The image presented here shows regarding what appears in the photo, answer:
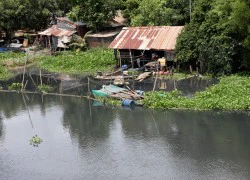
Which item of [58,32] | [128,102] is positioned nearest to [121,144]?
[128,102]

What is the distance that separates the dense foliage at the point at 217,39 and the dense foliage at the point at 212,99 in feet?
8.69

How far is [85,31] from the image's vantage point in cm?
3678

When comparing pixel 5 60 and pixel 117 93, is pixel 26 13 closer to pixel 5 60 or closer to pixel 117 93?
pixel 5 60

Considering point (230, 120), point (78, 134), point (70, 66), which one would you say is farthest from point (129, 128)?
point (70, 66)

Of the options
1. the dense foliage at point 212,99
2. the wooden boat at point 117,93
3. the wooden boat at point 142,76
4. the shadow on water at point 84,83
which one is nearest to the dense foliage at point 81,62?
the shadow on water at point 84,83

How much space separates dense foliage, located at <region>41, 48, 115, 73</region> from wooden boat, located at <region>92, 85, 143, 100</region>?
258 inches

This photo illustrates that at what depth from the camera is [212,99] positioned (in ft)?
68.7

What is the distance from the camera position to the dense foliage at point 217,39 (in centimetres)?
2427

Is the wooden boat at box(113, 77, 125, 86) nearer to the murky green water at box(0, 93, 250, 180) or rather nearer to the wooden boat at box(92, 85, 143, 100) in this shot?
the wooden boat at box(92, 85, 143, 100)

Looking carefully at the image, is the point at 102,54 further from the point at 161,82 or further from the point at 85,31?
the point at 161,82

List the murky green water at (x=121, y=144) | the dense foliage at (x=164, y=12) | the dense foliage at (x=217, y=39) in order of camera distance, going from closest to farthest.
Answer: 1. the murky green water at (x=121, y=144)
2. the dense foliage at (x=217, y=39)
3. the dense foliage at (x=164, y=12)

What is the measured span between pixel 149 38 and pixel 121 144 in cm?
1235

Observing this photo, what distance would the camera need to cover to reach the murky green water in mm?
15383

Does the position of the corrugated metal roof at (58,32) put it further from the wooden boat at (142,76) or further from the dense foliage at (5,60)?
the wooden boat at (142,76)
